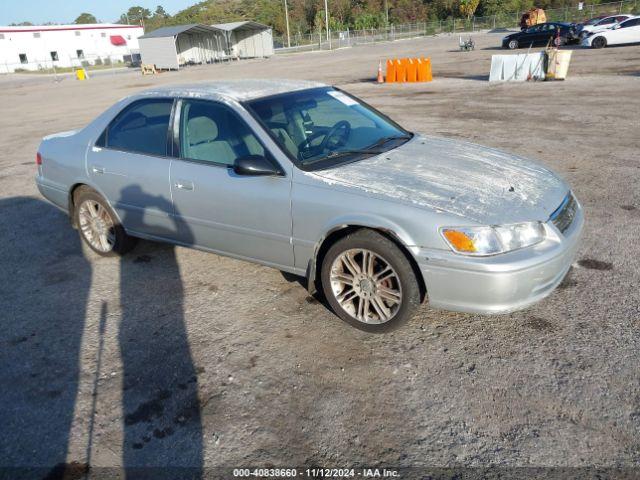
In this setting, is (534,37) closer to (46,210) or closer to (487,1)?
(46,210)

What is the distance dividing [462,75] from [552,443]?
19.8 meters

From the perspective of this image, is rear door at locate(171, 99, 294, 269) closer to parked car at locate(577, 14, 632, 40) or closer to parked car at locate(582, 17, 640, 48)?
parked car at locate(582, 17, 640, 48)

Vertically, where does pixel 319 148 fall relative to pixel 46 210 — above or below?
above

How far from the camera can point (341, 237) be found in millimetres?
3572

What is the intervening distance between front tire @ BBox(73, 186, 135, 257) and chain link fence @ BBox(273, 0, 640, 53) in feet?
185

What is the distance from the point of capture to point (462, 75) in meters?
20.4

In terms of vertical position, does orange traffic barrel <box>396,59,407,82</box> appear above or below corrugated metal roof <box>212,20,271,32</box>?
below

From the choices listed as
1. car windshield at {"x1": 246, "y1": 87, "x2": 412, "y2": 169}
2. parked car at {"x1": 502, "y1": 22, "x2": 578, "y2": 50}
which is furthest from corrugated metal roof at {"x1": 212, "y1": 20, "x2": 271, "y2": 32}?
car windshield at {"x1": 246, "y1": 87, "x2": 412, "y2": 169}

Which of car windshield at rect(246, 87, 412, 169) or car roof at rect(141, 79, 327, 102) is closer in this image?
car windshield at rect(246, 87, 412, 169)

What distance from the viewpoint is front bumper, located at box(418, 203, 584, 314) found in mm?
3059

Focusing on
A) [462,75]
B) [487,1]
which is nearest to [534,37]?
[462,75]

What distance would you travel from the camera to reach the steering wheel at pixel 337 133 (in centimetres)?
405

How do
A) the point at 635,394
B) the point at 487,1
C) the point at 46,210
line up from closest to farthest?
the point at 635,394, the point at 46,210, the point at 487,1

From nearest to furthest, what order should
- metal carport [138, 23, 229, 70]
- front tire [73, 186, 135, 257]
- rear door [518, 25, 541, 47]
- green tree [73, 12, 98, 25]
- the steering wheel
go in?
the steering wheel, front tire [73, 186, 135, 257], rear door [518, 25, 541, 47], metal carport [138, 23, 229, 70], green tree [73, 12, 98, 25]
